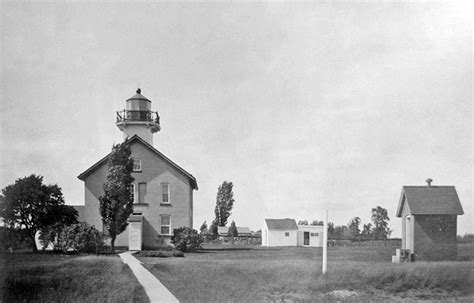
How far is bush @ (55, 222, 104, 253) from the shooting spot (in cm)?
1631

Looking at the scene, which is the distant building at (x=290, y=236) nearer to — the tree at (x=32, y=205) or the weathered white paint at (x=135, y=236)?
the weathered white paint at (x=135, y=236)

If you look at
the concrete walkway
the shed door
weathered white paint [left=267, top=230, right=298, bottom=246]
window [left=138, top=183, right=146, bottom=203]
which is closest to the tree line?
the shed door

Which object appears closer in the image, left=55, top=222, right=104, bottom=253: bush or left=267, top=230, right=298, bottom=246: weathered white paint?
left=55, top=222, right=104, bottom=253: bush

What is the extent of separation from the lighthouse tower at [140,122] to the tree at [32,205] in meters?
4.28

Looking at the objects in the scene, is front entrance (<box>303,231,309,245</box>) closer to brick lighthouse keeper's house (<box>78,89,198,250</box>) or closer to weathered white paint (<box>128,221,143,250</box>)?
brick lighthouse keeper's house (<box>78,89,198,250</box>)

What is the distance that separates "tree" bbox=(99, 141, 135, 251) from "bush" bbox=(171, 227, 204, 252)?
11.8ft

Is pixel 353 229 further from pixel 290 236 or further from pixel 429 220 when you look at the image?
pixel 290 236

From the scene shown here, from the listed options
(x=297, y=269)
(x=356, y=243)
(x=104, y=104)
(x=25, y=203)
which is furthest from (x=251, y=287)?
(x=25, y=203)

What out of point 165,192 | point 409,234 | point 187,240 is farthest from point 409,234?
point 165,192

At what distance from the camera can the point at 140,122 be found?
815 inches

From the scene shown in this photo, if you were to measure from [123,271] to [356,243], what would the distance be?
19.1 feet

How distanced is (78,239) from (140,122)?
241 inches

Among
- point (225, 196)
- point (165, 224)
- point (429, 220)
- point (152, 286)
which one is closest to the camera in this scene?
point (152, 286)

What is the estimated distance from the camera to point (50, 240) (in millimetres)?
15680
